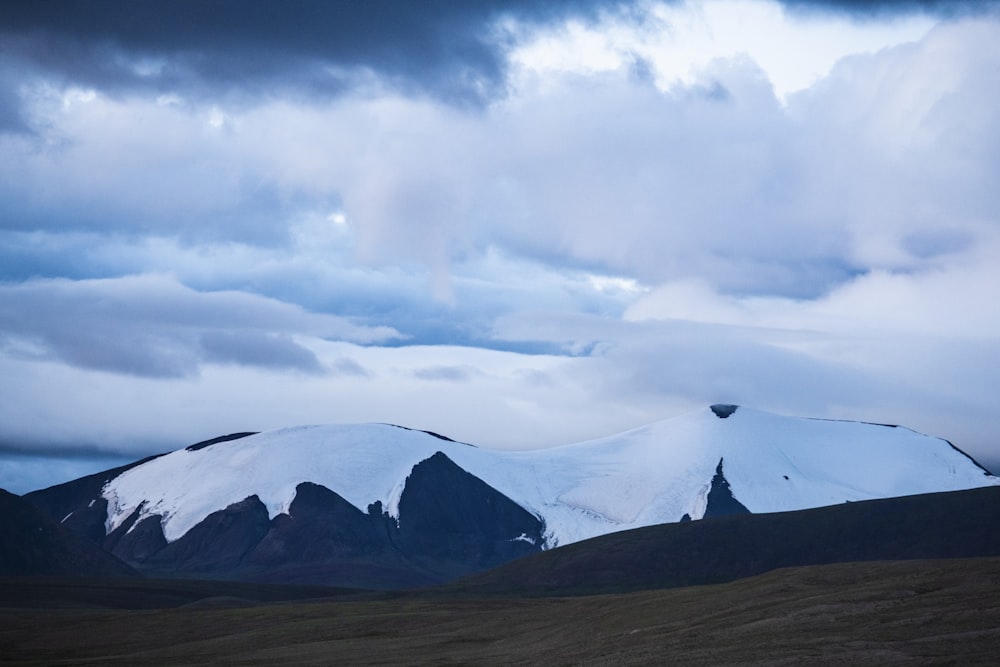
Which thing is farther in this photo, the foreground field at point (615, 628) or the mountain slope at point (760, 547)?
the mountain slope at point (760, 547)

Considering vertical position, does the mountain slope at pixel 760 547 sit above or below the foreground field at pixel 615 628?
above

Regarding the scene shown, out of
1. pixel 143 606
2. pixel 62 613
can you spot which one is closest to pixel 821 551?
pixel 143 606

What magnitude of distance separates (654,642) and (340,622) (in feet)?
133

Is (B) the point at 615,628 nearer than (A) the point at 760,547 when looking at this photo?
Yes

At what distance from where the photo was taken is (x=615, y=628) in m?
79.2

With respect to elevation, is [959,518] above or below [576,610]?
above

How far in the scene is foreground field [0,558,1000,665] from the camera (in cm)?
5681

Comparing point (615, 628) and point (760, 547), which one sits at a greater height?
point (760, 547)

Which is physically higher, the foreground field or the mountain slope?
the mountain slope

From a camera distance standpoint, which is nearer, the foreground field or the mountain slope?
the foreground field

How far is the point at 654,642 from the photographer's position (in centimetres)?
6706

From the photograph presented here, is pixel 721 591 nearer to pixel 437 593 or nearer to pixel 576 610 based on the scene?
pixel 576 610

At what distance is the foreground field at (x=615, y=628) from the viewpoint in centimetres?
5681

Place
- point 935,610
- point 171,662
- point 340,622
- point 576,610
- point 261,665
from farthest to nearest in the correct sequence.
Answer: point 340,622 → point 576,610 → point 171,662 → point 261,665 → point 935,610
